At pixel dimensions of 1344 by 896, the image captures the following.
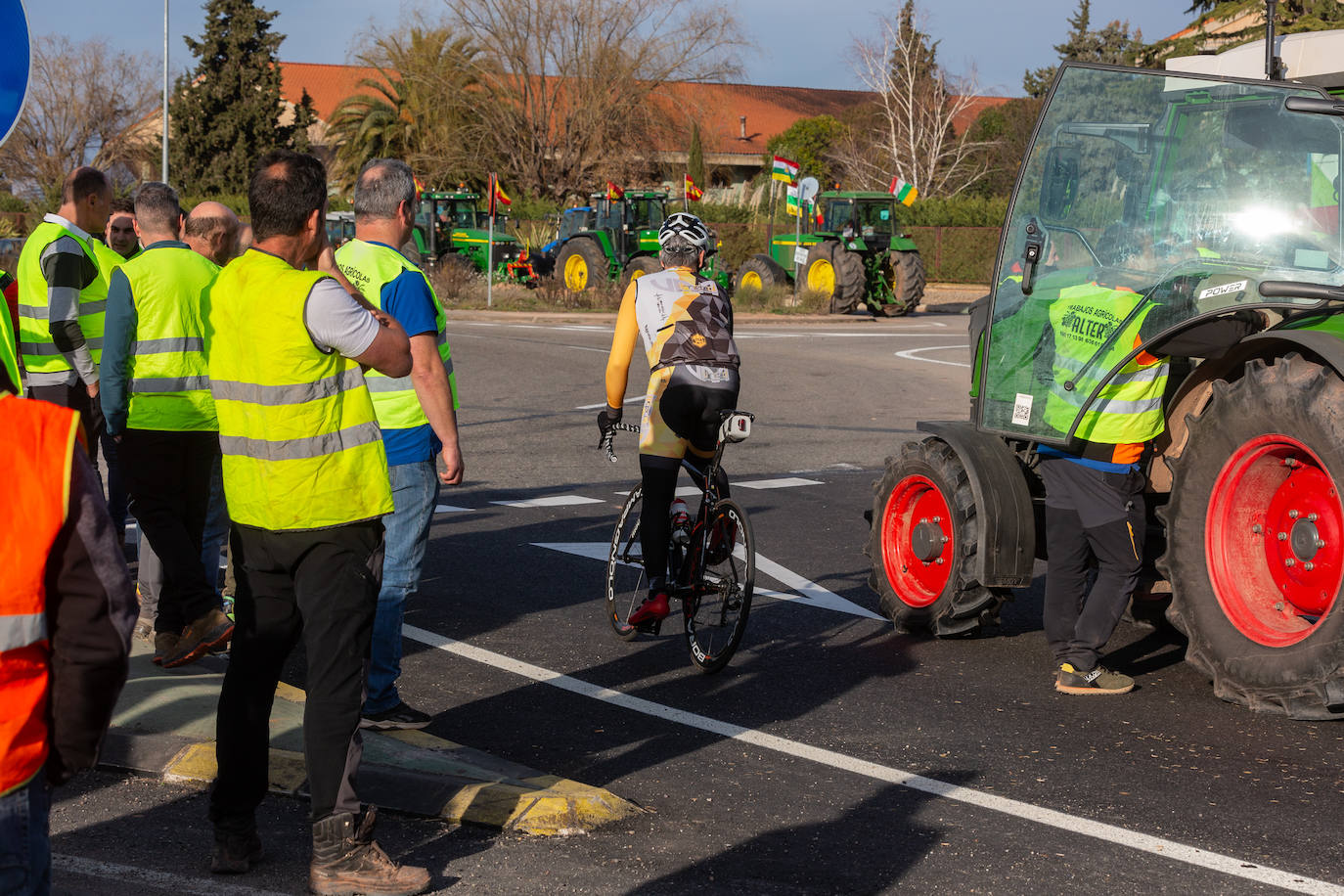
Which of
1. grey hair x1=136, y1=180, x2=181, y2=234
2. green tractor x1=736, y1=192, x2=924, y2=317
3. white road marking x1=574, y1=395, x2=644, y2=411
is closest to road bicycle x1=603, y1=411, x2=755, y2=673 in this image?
grey hair x1=136, y1=180, x2=181, y2=234

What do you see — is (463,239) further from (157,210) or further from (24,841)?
(24,841)

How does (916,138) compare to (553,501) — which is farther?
(916,138)

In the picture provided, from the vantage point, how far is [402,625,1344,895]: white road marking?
3992 millimetres

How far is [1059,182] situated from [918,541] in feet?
5.62

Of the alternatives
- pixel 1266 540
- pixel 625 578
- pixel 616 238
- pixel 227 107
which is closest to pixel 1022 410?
pixel 1266 540

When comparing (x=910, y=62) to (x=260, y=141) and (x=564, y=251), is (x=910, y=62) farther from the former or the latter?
(x=564, y=251)

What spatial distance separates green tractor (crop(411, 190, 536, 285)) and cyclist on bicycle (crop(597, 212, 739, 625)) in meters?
27.9

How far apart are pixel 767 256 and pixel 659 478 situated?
2721 cm

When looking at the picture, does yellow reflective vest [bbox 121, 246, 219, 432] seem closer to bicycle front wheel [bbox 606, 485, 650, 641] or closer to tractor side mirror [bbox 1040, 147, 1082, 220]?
bicycle front wheel [bbox 606, 485, 650, 641]

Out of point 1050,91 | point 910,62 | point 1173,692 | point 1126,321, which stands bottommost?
point 1173,692

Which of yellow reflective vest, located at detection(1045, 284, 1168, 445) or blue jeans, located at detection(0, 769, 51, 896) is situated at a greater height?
yellow reflective vest, located at detection(1045, 284, 1168, 445)

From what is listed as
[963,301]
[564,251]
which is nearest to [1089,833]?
[564,251]

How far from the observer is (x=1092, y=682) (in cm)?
577

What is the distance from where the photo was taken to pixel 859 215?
31438 millimetres
